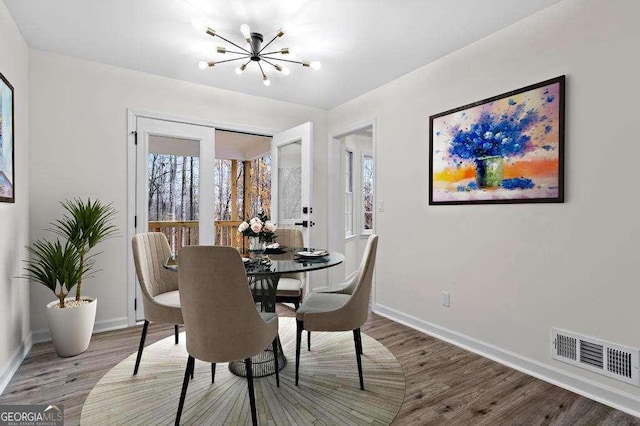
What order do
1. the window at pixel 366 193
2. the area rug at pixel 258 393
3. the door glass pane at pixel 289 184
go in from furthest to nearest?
the window at pixel 366 193, the door glass pane at pixel 289 184, the area rug at pixel 258 393

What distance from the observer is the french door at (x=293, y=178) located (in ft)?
12.2

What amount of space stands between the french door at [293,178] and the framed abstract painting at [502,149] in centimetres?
135

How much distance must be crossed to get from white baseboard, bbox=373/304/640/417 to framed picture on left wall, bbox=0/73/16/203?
11.2 feet

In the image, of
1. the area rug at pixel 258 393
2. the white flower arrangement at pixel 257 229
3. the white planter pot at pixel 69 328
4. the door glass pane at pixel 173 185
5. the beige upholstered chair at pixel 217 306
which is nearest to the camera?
the beige upholstered chair at pixel 217 306

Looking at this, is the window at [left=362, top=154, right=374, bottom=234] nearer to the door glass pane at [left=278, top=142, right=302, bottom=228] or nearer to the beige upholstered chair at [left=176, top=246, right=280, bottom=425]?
the door glass pane at [left=278, top=142, right=302, bottom=228]

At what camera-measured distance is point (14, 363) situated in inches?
90.6

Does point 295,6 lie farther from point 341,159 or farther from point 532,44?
point 341,159

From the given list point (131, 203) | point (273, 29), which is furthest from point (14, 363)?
point (273, 29)

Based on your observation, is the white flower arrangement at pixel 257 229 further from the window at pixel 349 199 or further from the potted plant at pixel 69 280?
the window at pixel 349 199

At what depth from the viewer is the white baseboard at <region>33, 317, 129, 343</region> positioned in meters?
2.81

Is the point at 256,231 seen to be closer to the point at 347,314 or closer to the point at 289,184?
the point at 347,314

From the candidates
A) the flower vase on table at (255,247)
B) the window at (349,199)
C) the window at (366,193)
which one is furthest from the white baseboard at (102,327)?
the window at (366,193)

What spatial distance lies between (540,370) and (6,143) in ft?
13.0

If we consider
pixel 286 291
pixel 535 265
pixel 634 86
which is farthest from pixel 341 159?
pixel 634 86
